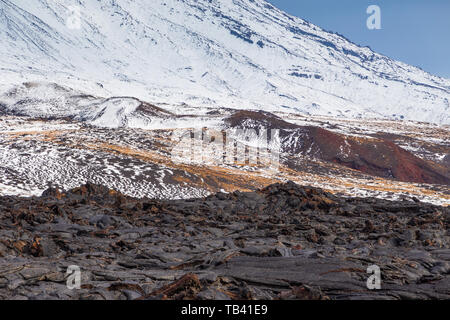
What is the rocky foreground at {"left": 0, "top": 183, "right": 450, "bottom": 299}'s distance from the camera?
5.03 meters

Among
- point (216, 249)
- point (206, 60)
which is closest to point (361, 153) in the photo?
point (216, 249)

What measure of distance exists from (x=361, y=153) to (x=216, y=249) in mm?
30928

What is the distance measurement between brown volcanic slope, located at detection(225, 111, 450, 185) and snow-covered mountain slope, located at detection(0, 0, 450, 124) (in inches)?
2126

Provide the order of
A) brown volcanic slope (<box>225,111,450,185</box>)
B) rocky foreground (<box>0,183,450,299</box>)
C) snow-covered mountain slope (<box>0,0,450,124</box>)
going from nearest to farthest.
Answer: rocky foreground (<box>0,183,450,299</box>) → brown volcanic slope (<box>225,111,450,185</box>) → snow-covered mountain slope (<box>0,0,450,124</box>)

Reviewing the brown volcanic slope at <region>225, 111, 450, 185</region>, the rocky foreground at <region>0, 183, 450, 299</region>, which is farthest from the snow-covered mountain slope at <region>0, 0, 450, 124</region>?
the rocky foreground at <region>0, 183, 450, 299</region>

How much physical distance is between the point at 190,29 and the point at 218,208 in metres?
155

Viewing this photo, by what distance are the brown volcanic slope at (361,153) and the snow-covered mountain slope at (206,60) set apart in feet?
177

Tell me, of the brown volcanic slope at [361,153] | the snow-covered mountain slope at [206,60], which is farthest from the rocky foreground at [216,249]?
the snow-covered mountain slope at [206,60]

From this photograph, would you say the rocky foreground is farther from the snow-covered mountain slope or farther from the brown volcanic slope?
the snow-covered mountain slope

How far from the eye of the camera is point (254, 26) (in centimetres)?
17500

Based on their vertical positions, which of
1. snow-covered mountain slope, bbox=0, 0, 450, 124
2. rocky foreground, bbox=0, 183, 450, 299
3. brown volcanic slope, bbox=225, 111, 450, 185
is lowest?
rocky foreground, bbox=0, 183, 450, 299

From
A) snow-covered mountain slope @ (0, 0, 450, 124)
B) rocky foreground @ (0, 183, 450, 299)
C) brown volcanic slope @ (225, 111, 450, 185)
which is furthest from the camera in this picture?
snow-covered mountain slope @ (0, 0, 450, 124)
